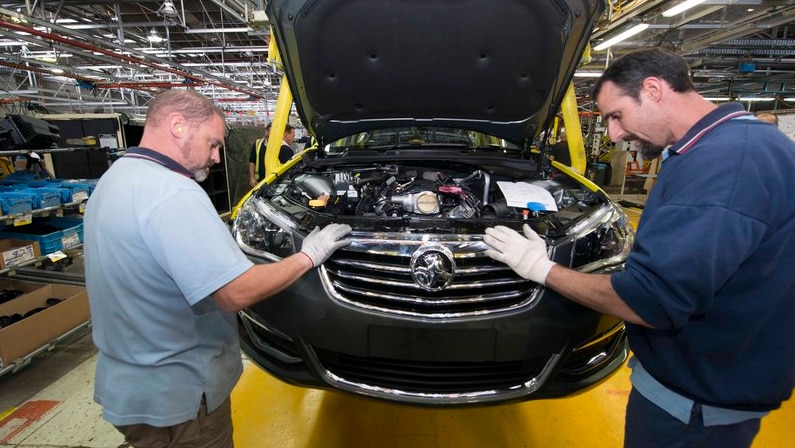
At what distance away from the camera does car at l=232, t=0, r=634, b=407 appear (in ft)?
4.38

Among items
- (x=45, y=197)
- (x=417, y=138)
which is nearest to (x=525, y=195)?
(x=417, y=138)

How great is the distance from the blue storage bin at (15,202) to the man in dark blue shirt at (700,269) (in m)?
3.40

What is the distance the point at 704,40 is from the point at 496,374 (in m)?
8.34

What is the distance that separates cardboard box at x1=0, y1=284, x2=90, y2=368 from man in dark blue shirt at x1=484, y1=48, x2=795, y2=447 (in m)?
2.96

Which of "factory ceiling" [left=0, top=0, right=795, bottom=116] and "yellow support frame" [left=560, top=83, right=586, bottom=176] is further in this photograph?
"factory ceiling" [left=0, top=0, right=795, bottom=116]

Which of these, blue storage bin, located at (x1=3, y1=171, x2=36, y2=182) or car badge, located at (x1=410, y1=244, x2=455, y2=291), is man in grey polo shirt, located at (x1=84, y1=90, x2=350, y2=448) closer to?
car badge, located at (x1=410, y1=244, x2=455, y2=291)

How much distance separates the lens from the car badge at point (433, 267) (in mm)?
1324

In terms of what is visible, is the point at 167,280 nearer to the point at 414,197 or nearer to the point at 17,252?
the point at 414,197

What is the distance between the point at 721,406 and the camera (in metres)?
1.03

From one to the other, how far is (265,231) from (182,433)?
2.36 ft

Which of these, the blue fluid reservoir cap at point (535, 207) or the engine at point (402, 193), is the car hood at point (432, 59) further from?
the blue fluid reservoir cap at point (535, 207)

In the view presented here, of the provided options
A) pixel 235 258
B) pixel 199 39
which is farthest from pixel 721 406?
pixel 199 39

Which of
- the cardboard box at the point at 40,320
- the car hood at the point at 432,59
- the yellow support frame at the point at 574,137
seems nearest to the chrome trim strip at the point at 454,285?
the car hood at the point at 432,59

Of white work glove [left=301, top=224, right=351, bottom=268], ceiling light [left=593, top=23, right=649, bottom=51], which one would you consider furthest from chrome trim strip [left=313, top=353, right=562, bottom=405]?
ceiling light [left=593, top=23, right=649, bottom=51]
